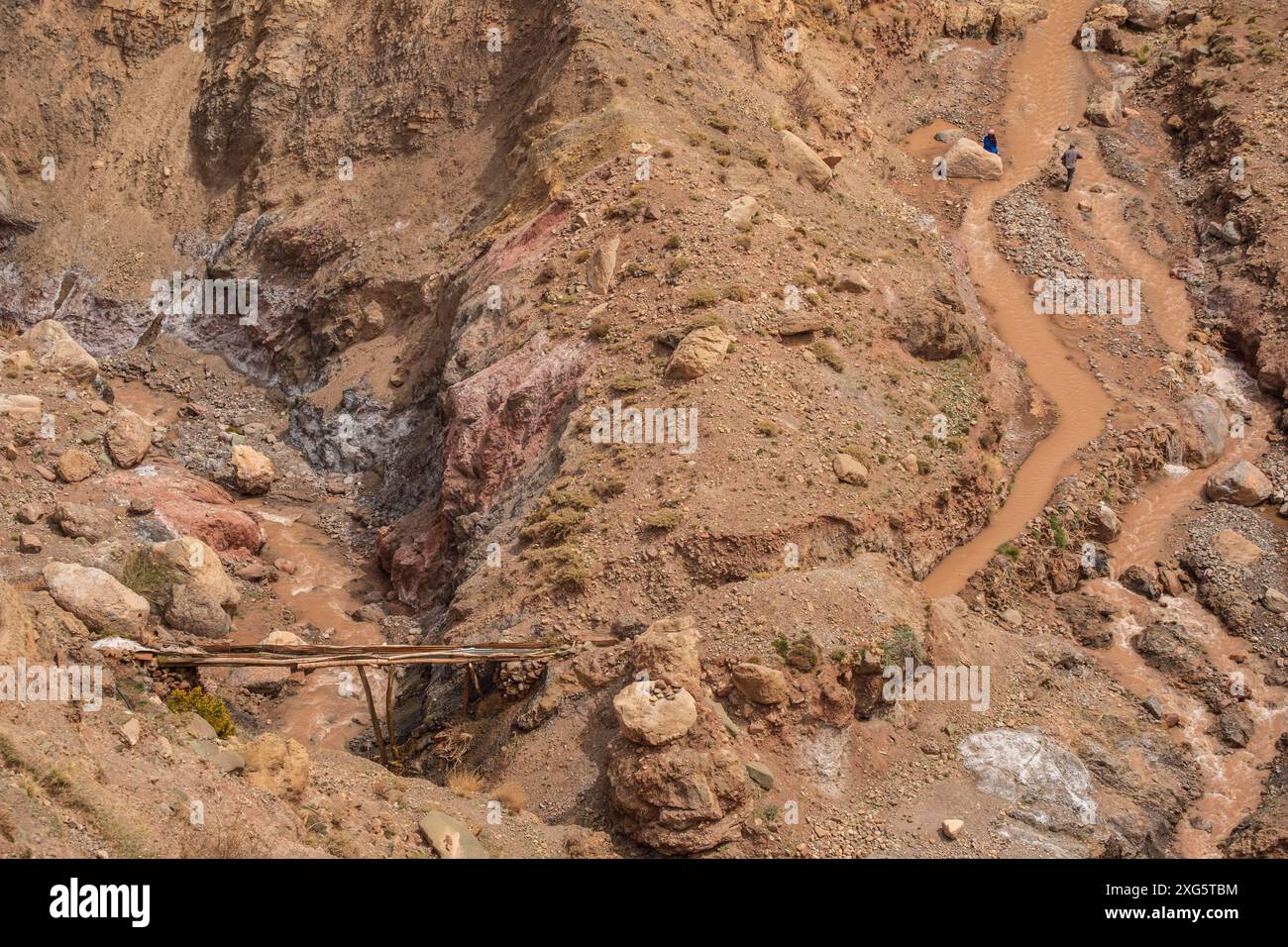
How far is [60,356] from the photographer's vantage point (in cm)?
3038

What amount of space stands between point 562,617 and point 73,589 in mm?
8622

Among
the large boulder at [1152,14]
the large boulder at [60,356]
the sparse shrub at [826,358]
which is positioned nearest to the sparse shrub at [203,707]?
the large boulder at [60,356]

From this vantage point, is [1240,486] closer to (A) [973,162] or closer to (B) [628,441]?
(A) [973,162]

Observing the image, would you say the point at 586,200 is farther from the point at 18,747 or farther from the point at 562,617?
the point at 18,747

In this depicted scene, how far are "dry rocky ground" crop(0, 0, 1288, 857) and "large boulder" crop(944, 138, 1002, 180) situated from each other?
15cm

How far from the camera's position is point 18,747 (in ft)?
45.0

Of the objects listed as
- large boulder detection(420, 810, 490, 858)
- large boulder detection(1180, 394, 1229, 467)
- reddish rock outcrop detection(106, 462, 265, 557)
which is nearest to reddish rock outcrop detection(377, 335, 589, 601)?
reddish rock outcrop detection(106, 462, 265, 557)

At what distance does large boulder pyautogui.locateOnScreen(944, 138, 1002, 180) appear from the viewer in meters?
37.8

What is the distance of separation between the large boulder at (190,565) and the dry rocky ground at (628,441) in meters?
0.11

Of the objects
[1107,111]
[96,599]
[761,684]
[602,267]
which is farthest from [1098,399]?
[96,599]

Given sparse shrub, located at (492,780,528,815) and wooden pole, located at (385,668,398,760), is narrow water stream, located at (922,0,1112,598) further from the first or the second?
wooden pole, located at (385,668,398,760)

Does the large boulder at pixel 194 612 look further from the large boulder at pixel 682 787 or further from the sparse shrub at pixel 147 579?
the large boulder at pixel 682 787

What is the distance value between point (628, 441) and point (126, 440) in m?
13.2
